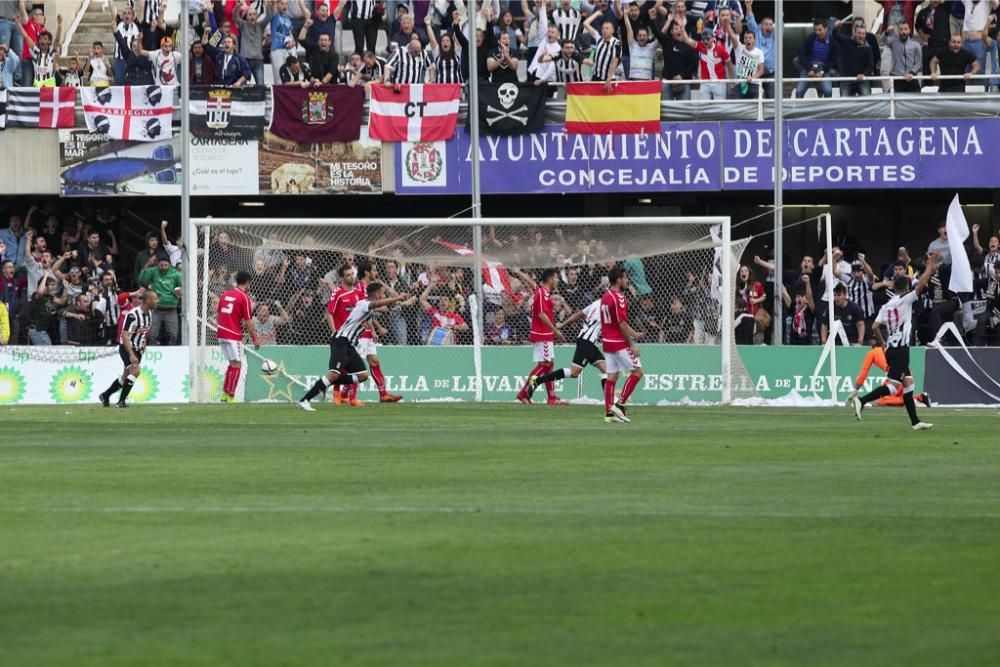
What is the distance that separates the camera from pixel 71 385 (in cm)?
2814

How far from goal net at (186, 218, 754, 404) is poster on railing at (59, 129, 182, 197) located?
4.19 meters

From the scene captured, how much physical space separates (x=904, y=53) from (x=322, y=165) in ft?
36.1

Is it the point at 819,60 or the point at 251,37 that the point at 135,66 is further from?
the point at 819,60

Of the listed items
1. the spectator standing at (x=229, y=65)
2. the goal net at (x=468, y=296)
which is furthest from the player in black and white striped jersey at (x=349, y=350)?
the spectator standing at (x=229, y=65)

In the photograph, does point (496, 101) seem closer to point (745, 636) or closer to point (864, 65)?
point (864, 65)

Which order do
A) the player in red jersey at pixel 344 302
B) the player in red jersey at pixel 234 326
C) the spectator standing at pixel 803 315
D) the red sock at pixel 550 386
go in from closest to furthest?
the player in red jersey at pixel 344 302 → the player in red jersey at pixel 234 326 → the red sock at pixel 550 386 → the spectator standing at pixel 803 315

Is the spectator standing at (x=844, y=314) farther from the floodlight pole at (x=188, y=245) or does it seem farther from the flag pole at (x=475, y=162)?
the floodlight pole at (x=188, y=245)

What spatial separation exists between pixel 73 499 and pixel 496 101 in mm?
20314

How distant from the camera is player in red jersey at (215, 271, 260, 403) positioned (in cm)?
2717

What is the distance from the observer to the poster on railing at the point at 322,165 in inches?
1313

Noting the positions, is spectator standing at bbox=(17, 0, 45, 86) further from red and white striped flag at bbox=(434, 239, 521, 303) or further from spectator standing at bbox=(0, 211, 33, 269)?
red and white striped flag at bbox=(434, 239, 521, 303)

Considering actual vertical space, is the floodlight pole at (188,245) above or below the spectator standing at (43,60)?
below

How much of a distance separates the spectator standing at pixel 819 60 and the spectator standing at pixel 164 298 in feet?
39.1

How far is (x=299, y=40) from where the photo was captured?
3334 centimetres
